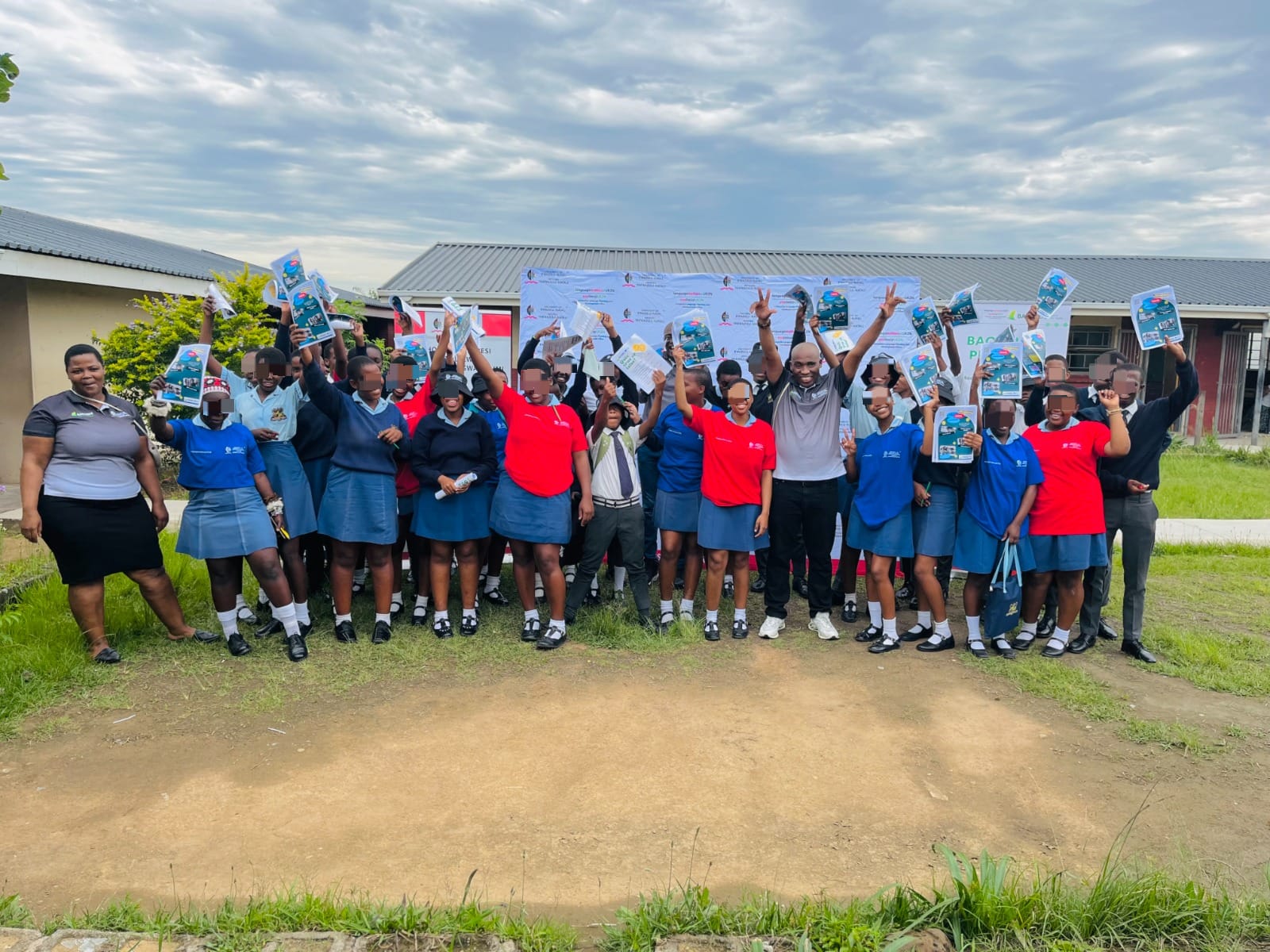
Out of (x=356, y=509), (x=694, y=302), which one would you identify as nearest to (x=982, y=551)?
(x=694, y=302)

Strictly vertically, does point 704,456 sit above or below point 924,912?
above

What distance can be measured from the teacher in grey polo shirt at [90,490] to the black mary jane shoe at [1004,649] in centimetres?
546

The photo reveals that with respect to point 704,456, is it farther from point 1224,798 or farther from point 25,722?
point 25,722

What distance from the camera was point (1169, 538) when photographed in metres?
9.16

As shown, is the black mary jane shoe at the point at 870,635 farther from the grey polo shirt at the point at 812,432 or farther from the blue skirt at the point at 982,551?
the grey polo shirt at the point at 812,432

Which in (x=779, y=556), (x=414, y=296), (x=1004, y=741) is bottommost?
(x=1004, y=741)

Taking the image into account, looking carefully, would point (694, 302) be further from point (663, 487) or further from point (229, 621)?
point (229, 621)

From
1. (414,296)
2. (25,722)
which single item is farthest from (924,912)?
(414,296)

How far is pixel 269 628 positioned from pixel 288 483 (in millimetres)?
1011

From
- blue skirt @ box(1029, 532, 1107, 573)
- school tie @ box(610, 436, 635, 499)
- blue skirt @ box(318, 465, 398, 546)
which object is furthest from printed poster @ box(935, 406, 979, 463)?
blue skirt @ box(318, 465, 398, 546)

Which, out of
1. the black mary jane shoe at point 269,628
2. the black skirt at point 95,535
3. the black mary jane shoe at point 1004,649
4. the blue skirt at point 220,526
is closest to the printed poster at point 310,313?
the blue skirt at point 220,526

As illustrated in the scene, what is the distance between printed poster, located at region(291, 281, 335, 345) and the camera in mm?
5277

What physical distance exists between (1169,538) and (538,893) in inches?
344

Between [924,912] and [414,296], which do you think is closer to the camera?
[924,912]
